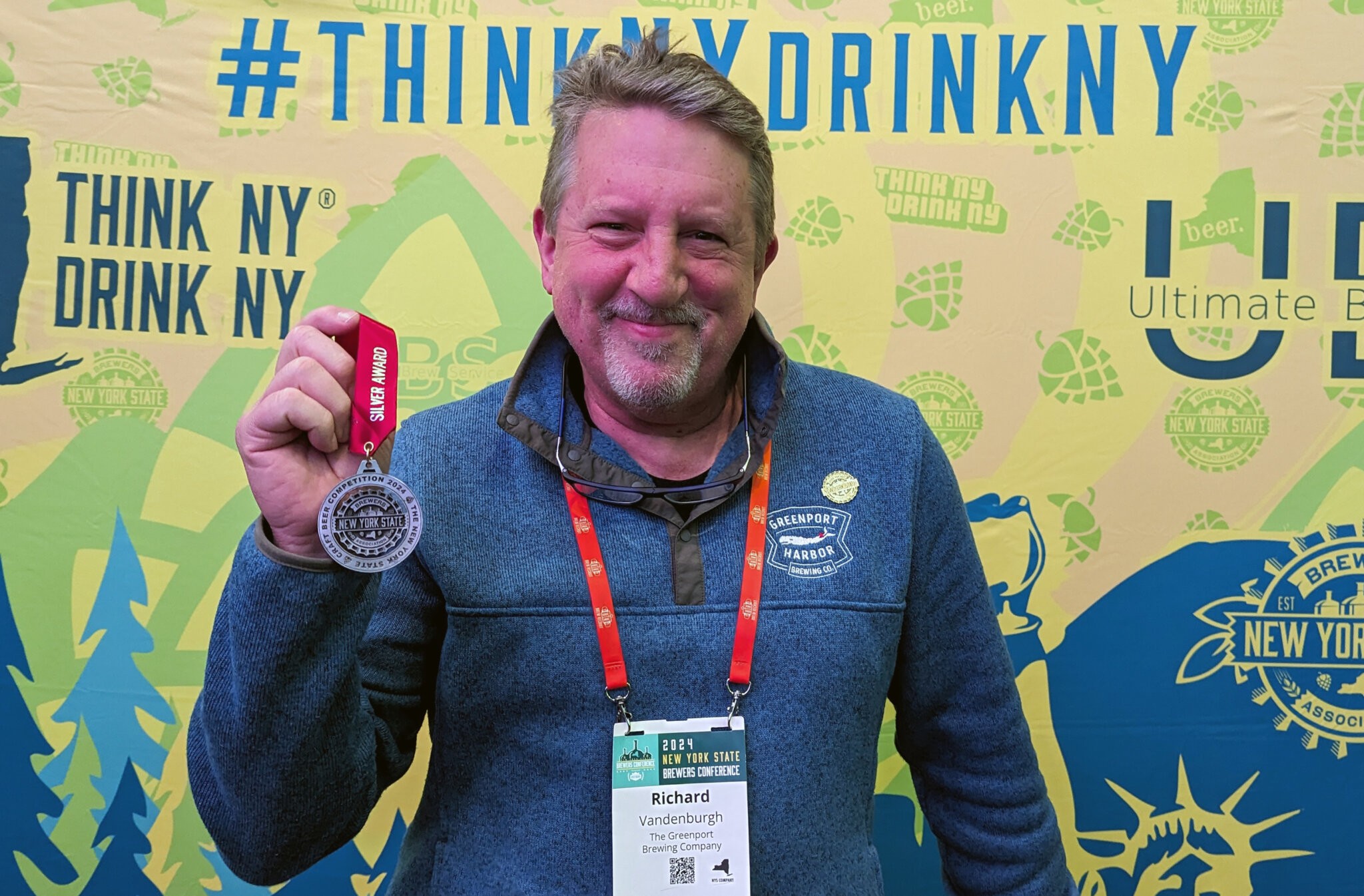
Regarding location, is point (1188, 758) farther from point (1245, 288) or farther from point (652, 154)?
point (652, 154)

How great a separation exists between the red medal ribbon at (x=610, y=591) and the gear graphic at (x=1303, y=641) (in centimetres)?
118

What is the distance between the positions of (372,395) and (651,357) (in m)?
0.38

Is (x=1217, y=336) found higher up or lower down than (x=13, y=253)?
lower down

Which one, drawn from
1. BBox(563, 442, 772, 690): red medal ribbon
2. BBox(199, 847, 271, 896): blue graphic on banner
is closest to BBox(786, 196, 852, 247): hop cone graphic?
BBox(563, 442, 772, 690): red medal ribbon

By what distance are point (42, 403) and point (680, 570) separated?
147 centimetres

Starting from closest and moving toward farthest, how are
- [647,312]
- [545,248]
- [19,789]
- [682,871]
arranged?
[682,871] → [647,312] → [545,248] → [19,789]

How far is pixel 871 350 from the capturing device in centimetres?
203

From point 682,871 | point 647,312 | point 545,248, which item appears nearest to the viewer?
point 682,871

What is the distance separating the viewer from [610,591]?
123cm

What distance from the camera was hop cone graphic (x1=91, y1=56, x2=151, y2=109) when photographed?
1986mm

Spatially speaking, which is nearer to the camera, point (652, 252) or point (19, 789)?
point (652, 252)

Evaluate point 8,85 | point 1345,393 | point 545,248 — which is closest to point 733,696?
point 545,248

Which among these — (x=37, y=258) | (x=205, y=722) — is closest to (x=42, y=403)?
(x=37, y=258)

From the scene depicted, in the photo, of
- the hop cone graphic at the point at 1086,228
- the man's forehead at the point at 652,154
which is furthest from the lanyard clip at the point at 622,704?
the hop cone graphic at the point at 1086,228
